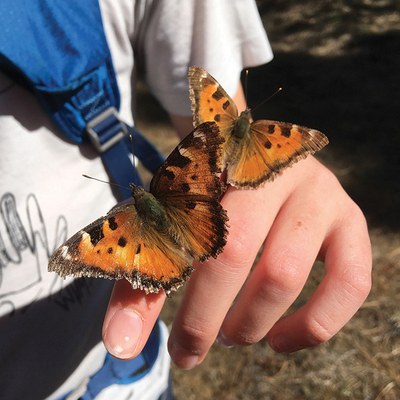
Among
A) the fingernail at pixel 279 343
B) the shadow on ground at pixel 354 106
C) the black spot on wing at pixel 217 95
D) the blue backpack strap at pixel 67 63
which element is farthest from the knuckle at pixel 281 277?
the shadow on ground at pixel 354 106

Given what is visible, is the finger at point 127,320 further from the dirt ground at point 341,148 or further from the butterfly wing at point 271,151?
the dirt ground at point 341,148

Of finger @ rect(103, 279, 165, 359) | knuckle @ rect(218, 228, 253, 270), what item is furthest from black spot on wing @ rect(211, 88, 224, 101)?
finger @ rect(103, 279, 165, 359)

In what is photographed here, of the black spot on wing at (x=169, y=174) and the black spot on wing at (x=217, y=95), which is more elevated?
the black spot on wing at (x=169, y=174)

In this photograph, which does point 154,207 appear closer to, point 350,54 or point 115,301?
point 115,301

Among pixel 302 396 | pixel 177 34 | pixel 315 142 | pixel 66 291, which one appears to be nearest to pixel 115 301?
pixel 66 291

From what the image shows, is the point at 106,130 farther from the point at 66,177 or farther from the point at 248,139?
the point at 248,139

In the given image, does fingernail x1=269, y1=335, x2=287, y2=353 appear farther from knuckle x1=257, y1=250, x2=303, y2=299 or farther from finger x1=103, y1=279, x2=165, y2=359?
finger x1=103, y1=279, x2=165, y2=359
